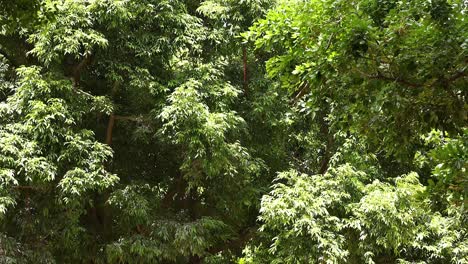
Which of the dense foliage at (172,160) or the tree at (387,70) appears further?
the dense foliage at (172,160)

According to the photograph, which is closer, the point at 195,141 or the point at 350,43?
the point at 350,43

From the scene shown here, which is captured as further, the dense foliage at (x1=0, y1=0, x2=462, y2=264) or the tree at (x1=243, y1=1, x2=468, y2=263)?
the dense foliage at (x1=0, y1=0, x2=462, y2=264)

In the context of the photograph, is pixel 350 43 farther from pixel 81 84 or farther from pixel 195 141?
pixel 81 84

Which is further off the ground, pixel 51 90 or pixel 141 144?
pixel 51 90

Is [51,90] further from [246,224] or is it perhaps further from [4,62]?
[246,224]

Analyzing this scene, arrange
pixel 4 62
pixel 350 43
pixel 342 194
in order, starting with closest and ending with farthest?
1. pixel 350 43
2. pixel 342 194
3. pixel 4 62

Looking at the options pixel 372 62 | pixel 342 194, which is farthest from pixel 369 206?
pixel 372 62

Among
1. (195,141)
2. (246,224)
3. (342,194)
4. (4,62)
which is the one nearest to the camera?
(195,141)

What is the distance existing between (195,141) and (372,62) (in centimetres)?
340

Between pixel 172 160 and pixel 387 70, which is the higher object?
pixel 387 70

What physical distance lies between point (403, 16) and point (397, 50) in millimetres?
175

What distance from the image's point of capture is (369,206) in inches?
243

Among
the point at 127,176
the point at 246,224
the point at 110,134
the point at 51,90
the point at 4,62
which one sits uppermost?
the point at 4,62

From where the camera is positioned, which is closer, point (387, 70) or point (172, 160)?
point (387, 70)
